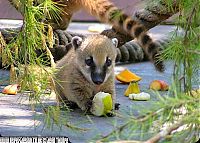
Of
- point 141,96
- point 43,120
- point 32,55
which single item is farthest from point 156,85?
point 32,55

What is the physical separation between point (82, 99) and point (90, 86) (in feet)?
0.41

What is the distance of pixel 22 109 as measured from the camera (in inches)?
187

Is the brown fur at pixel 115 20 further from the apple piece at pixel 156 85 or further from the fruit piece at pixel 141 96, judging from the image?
the apple piece at pixel 156 85

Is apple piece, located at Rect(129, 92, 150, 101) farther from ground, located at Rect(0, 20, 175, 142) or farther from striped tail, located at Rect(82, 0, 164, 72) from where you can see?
striped tail, located at Rect(82, 0, 164, 72)

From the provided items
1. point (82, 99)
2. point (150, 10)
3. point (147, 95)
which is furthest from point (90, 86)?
point (150, 10)

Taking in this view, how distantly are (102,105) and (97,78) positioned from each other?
187mm

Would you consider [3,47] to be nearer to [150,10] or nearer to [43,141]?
[43,141]

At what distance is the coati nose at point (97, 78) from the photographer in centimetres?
459

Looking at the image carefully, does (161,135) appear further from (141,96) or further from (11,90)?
(11,90)

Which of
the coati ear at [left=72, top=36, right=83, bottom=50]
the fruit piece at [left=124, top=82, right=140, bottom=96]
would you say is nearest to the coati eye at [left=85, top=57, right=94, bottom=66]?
the coati ear at [left=72, top=36, right=83, bottom=50]

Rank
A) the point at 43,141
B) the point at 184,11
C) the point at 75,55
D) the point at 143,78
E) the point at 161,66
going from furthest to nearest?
the point at 143,78, the point at 75,55, the point at 161,66, the point at 43,141, the point at 184,11

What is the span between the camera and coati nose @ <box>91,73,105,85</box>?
181 inches

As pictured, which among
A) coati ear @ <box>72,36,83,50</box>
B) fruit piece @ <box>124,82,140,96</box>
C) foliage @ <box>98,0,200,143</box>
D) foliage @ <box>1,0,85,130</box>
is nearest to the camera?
foliage @ <box>98,0,200,143</box>

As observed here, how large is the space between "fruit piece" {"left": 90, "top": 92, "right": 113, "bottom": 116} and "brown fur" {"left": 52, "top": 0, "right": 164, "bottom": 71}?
16.1 inches
